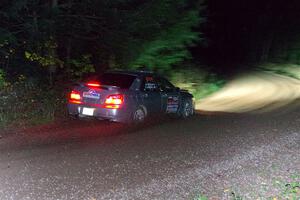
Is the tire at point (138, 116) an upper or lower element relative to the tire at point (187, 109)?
lower

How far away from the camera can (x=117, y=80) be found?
1332cm

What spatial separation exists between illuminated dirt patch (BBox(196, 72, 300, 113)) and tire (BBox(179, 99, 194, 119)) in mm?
2533

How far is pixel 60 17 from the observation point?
18.5 metres

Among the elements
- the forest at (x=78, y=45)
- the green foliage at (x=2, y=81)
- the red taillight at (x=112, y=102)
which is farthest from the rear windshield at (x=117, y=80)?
the green foliage at (x=2, y=81)

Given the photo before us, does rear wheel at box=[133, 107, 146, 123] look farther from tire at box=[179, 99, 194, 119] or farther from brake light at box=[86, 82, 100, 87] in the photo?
tire at box=[179, 99, 194, 119]

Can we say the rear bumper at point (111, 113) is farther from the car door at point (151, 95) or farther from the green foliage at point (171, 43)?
the green foliage at point (171, 43)

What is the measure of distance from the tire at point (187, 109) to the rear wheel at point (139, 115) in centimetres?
225

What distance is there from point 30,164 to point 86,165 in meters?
0.95

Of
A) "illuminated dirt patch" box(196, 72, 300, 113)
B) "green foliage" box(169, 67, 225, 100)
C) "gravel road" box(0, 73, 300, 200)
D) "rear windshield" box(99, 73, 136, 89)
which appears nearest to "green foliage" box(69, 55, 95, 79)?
"illuminated dirt patch" box(196, 72, 300, 113)

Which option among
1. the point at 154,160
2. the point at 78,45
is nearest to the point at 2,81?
the point at 78,45

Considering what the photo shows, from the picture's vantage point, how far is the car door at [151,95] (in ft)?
43.9

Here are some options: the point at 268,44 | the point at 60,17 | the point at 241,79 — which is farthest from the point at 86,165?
the point at 268,44

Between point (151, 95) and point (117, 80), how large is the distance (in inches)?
41.7

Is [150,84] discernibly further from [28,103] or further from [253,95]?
[253,95]
